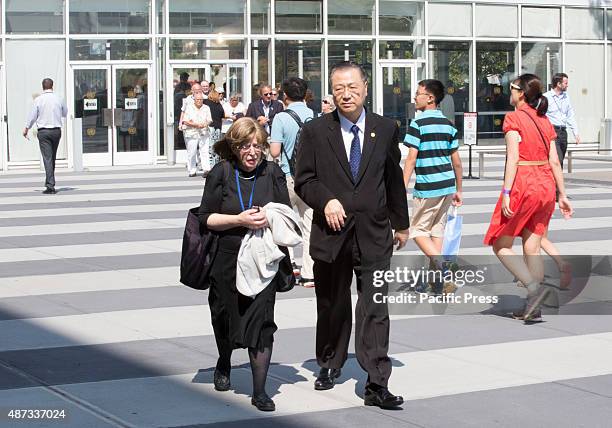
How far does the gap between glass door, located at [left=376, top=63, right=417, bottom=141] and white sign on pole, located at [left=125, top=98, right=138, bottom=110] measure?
638 cm

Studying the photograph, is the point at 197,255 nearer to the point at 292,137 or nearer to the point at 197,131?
the point at 292,137

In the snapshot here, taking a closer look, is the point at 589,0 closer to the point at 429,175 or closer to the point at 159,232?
the point at 159,232

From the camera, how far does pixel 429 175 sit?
35.3ft

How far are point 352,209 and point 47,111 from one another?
15.0 m

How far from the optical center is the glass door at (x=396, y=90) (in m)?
33.0

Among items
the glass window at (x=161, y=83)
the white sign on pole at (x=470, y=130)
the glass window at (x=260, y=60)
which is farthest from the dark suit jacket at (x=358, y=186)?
the glass window at (x=260, y=60)

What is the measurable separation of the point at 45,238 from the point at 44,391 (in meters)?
8.09

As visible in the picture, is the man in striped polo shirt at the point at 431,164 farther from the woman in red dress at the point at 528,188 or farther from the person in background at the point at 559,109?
the person in background at the point at 559,109

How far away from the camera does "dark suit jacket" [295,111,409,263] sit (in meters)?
7.12

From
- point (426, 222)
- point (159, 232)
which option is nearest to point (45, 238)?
point (159, 232)

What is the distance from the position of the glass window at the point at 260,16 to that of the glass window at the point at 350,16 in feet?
5.65

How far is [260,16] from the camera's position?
104ft

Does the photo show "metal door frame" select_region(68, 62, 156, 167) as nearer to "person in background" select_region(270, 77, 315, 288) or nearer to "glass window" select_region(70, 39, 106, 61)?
"glass window" select_region(70, 39, 106, 61)

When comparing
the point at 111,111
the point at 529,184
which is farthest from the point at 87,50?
the point at 529,184
